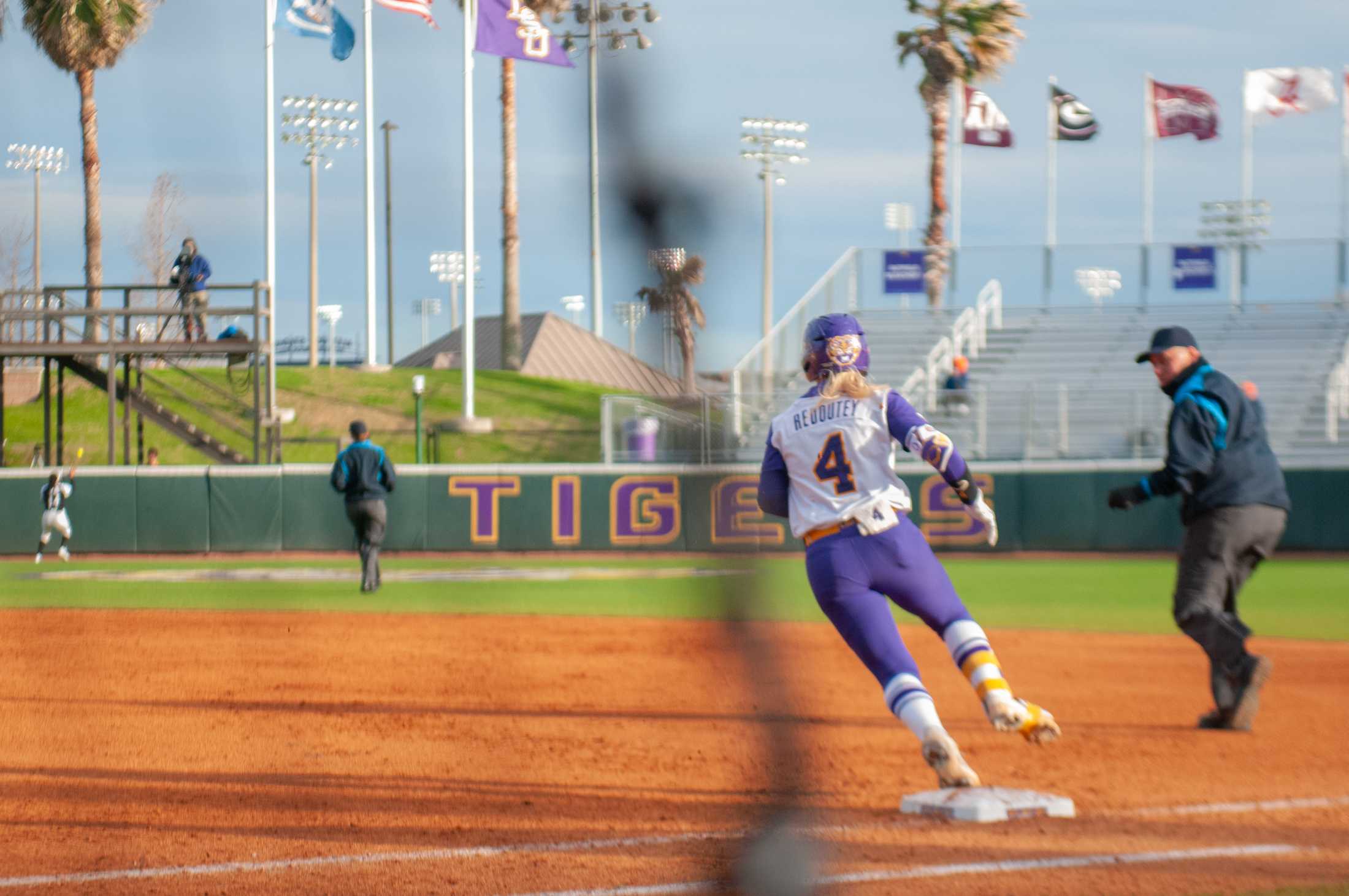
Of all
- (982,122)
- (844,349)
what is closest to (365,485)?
(844,349)

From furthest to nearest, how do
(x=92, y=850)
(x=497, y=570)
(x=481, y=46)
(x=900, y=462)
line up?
(x=900, y=462)
(x=497, y=570)
(x=92, y=850)
(x=481, y=46)

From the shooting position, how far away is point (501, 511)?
57.6 ft

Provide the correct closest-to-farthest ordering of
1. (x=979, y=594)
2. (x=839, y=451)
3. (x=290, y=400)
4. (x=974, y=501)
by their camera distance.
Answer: (x=290, y=400), (x=839, y=451), (x=974, y=501), (x=979, y=594)

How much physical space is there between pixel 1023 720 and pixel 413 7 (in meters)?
2.95

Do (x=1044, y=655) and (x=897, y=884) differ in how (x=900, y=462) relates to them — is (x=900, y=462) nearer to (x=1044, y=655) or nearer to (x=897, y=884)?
(x=1044, y=655)

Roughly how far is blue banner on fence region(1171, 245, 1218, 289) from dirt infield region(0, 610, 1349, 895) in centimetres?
1391

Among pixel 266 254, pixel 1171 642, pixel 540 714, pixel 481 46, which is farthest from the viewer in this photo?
pixel 1171 642

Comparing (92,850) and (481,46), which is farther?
(92,850)

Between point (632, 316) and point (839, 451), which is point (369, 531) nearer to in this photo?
point (839, 451)

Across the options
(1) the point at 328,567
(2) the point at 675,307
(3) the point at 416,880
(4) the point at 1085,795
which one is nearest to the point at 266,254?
(2) the point at 675,307

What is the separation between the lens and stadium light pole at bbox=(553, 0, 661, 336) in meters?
1.16

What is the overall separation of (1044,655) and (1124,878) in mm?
5031

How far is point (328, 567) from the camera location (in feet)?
52.6

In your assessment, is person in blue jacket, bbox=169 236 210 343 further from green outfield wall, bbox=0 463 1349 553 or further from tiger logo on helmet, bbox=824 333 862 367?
green outfield wall, bbox=0 463 1349 553
